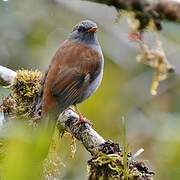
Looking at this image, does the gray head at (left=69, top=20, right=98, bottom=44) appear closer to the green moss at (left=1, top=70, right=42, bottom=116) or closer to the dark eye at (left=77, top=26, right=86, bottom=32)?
the dark eye at (left=77, top=26, right=86, bottom=32)

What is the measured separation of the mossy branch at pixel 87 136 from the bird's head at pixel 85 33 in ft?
3.70

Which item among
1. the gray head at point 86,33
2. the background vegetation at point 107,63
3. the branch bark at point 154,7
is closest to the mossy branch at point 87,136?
the background vegetation at point 107,63

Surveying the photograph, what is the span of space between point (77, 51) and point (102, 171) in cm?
242

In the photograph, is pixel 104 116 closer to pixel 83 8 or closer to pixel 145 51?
pixel 83 8

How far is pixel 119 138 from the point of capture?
5.50 meters

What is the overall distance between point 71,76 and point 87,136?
1.22 meters

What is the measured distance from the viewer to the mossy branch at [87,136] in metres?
2.66

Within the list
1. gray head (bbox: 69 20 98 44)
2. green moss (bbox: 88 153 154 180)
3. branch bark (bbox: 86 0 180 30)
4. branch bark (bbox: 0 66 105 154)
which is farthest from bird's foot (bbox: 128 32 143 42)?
gray head (bbox: 69 20 98 44)

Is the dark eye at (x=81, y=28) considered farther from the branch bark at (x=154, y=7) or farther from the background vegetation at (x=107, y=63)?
the branch bark at (x=154, y=7)

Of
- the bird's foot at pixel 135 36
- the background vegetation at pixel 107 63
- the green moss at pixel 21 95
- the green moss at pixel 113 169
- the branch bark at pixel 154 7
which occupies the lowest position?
the background vegetation at pixel 107 63

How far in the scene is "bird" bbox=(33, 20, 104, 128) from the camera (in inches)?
165

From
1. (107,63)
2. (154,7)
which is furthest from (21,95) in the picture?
(154,7)

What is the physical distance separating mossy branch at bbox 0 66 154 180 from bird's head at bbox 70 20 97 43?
1129 mm

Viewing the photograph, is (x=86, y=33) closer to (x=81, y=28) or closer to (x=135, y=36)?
(x=81, y=28)
